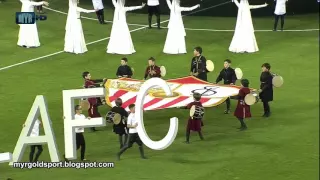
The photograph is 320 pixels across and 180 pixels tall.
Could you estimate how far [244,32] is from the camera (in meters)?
25.8

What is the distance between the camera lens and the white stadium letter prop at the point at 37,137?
16141 millimetres

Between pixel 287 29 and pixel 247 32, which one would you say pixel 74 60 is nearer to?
pixel 247 32

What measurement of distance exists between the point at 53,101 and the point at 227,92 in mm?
5087

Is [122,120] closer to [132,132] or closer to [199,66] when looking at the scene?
[132,132]

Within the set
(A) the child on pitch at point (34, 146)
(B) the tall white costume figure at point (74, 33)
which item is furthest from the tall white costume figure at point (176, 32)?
(A) the child on pitch at point (34, 146)

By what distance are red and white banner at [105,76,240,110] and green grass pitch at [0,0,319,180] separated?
2.37 ft

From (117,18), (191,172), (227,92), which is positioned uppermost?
(117,18)

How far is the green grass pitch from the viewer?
16.3 metres

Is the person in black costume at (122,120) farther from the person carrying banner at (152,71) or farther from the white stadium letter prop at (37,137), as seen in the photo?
the person carrying banner at (152,71)

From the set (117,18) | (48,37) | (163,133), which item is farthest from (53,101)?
(48,37)

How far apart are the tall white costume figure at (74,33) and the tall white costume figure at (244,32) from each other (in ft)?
17.7

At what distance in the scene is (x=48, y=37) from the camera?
91.9ft

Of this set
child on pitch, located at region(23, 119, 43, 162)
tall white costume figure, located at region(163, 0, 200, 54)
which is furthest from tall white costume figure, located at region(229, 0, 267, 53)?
child on pitch, located at region(23, 119, 43, 162)

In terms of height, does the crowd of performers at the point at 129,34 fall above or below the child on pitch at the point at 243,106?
above
